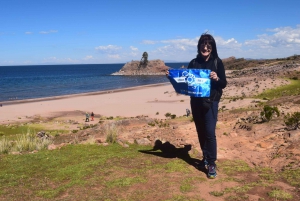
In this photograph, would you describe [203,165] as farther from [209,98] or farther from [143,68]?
[143,68]

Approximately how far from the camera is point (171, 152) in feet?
24.4

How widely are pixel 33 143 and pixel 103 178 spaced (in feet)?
11.6

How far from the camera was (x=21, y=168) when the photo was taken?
6.30 meters

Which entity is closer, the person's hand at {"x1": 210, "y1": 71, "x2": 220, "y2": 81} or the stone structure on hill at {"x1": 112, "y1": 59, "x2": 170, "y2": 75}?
the person's hand at {"x1": 210, "y1": 71, "x2": 220, "y2": 81}

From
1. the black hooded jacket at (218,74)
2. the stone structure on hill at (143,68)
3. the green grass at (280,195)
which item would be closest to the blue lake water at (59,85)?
the stone structure on hill at (143,68)

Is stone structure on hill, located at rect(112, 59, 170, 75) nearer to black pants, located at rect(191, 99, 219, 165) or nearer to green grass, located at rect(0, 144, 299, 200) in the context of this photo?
green grass, located at rect(0, 144, 299, 200)

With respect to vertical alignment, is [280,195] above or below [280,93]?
above

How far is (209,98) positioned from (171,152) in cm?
223

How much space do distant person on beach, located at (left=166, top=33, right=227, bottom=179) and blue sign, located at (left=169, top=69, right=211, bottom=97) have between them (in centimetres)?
11

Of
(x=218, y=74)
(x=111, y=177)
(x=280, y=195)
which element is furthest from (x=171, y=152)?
(x=280, y=195)

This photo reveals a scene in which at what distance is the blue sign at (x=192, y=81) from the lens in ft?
18.7

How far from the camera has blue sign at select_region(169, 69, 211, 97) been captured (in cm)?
570

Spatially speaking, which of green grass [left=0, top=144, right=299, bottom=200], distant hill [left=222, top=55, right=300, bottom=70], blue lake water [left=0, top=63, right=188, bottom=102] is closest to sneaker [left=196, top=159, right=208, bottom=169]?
green grass [left=0, top=144, right=299, bottom=200]

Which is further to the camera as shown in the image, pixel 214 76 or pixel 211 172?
pixel 211 172
